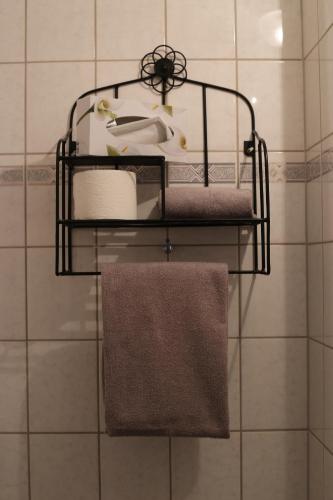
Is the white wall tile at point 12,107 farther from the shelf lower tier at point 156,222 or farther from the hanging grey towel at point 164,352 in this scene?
the hanging grey towel at point 164,352

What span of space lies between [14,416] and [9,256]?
0.42 metres

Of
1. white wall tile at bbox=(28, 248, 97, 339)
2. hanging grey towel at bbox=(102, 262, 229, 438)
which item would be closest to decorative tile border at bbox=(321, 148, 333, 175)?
hanging grey towel at bbox=(102, 262, 229, 438)

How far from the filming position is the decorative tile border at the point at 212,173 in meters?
1.02

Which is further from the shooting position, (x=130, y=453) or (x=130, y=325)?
(x=130, y=453)

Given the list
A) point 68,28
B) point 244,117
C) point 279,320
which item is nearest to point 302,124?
point 244,117

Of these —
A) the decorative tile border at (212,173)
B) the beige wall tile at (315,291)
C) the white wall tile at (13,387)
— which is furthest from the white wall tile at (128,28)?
the white wall tile at (13,387)

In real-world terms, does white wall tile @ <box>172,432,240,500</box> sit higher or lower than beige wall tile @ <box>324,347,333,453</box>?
lower

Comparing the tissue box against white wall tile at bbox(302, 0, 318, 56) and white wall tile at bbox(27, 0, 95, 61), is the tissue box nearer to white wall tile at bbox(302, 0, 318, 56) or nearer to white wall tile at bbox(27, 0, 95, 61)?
white wall tile at bbox(27, 0, 95, 61)

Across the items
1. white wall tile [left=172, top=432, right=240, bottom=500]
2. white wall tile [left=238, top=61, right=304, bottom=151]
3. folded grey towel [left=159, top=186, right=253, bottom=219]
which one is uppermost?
white wall tile [left=238, top=61, right=304, bottom=151]

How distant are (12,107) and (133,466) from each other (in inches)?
39.4

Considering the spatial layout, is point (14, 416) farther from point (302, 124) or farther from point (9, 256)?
point (302, 124)

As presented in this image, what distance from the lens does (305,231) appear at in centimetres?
103

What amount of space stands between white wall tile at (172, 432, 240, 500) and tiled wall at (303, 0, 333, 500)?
0.67ft

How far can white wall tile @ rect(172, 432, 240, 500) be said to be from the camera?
1.01 meters
